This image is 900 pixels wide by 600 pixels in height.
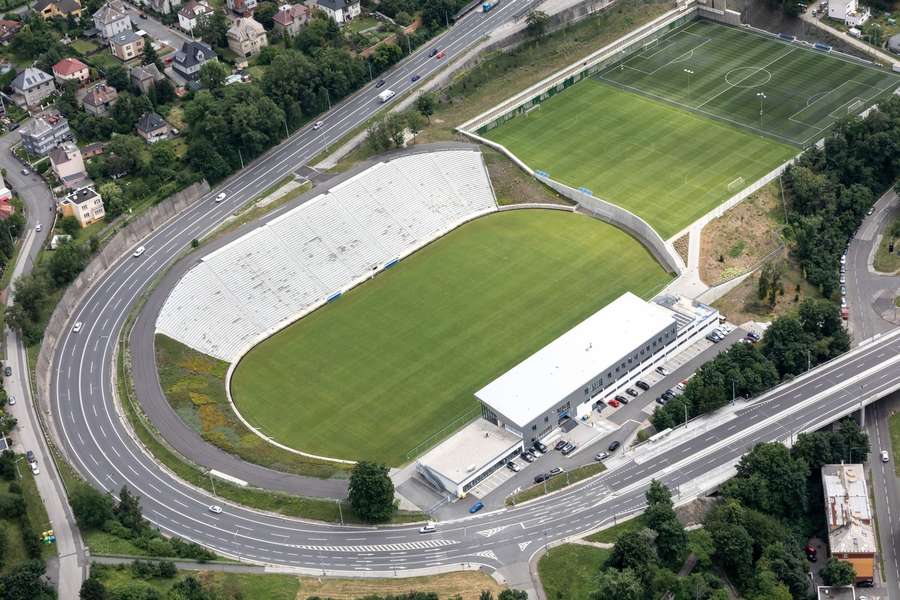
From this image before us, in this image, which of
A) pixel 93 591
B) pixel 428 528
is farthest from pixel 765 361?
pixel 93 591

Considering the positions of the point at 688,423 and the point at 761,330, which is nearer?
the point at 688,423

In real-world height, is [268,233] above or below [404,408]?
above

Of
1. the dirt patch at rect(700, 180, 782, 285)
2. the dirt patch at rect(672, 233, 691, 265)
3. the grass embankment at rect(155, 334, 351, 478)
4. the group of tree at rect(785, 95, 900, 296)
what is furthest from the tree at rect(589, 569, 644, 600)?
the group of tree at rect(785, 95, 900, 296)

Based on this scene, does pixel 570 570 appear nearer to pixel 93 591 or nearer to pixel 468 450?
pixel 468 450

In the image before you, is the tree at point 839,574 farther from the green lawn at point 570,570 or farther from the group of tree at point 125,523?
the group of tree at point 125,523

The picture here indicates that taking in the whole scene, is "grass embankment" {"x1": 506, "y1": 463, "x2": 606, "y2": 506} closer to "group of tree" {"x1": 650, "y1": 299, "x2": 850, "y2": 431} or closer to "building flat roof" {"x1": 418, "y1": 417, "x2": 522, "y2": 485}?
"building flat roof" {"x1": 418, "y1": 417, "x2": 522, "y2": 485}

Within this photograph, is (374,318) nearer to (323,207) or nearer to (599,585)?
(323,207)

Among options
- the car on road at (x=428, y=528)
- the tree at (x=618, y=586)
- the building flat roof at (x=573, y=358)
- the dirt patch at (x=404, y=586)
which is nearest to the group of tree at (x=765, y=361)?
the building flat roof at (x=573, y=358)

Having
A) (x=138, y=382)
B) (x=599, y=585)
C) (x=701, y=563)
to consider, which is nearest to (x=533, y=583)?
(x=599, y=585)
